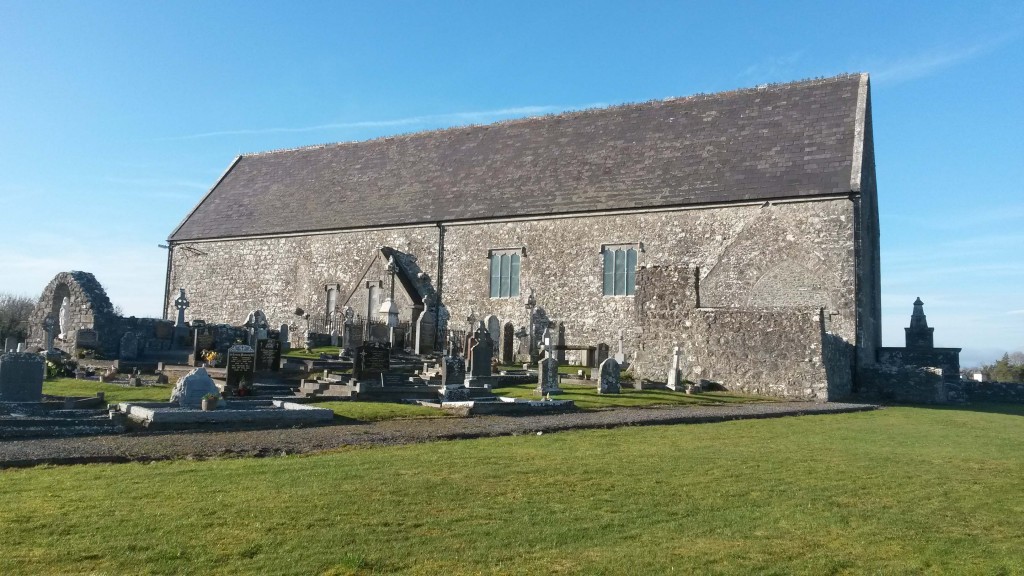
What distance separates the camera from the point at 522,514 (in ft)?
22.3

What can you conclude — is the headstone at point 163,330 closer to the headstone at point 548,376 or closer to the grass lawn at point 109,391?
the grass lawn at point 109,391

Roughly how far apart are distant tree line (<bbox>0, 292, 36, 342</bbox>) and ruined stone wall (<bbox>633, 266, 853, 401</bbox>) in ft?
93.1

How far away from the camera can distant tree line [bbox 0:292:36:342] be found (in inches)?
1803

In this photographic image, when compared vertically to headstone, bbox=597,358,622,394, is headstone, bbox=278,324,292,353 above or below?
above

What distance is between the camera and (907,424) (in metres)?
15.7

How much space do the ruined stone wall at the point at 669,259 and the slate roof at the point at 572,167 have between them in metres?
0.60

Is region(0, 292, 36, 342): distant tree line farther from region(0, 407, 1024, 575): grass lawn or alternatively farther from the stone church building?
region(0, 407, 1024, 575): grass lawn

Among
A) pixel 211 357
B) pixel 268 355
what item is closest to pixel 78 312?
pixel 211 357

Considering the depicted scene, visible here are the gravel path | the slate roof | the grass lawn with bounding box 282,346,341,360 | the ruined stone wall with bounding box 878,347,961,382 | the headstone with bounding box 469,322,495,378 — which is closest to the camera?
the gravel path

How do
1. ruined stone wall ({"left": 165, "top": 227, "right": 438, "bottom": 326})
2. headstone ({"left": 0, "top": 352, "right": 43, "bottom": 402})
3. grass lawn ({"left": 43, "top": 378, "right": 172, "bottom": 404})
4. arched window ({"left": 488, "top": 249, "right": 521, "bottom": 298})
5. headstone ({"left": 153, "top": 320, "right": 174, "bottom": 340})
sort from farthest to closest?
ruined stone wall ({"left": 165, "top": 227, "right": 438, "bottom": 326}) < arched window ({"left": 488, "top": 249, "right": 521, "bottom": 298}) < headstone ({"left": 153, "top": 320, "right": 174, "bottom": 340}) < grass lawn ({"left": 43, "top": 378, "right": 172, "bottom": 404}) < headstone ({"left": 0, "top": 352, "right": 43, "bottom": 402})

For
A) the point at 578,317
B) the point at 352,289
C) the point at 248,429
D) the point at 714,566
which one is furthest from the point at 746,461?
the point at 352,289

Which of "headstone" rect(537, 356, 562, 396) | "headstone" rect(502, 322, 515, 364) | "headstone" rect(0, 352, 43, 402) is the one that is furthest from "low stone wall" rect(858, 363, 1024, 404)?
"headstone" rect(0, 352, 43, 402)

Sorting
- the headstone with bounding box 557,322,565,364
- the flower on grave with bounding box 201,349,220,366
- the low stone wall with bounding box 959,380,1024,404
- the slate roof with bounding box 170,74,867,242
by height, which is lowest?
the low stone wall with bounding box 959,380,1024,404

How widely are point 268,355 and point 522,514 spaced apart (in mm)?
15801
